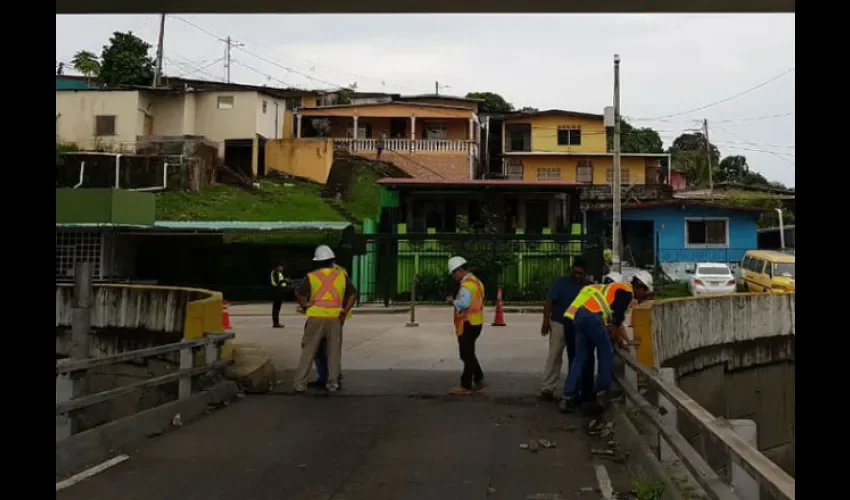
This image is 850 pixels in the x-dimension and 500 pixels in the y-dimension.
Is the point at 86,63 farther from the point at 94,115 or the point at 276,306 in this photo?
the point at 276,306

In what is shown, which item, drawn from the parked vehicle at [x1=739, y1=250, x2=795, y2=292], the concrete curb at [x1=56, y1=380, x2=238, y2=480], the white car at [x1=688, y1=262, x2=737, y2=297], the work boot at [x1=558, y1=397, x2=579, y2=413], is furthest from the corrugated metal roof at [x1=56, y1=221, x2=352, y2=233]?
the work boot at [x1=558, y1=397, x2=579, y2=413]

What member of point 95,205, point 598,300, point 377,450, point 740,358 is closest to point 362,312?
point 95,205

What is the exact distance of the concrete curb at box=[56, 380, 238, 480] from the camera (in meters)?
7.32

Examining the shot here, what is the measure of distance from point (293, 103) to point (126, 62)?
1058cm

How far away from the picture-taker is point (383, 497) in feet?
21.8


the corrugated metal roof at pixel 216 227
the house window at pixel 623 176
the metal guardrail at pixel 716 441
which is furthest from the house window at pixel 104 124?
the metal guardrail at pixel 716 441

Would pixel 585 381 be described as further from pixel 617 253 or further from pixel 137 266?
pixel 137 266

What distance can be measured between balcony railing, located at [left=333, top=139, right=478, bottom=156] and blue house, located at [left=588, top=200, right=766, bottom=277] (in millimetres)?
10042

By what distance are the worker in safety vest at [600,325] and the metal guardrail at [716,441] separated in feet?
2.63

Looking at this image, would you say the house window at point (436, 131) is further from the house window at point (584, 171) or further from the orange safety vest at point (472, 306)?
the orange safety vest at point (472, 306)

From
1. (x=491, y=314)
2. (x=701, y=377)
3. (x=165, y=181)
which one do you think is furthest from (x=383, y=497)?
(x=165, y=181)

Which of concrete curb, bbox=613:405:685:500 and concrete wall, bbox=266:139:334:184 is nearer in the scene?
concrete curb, bbox=613:405:685:500

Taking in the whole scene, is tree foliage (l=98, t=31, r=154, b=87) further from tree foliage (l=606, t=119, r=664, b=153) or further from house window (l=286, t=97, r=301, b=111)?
tree foliage (l=606, t=119, r=664, b=153)
